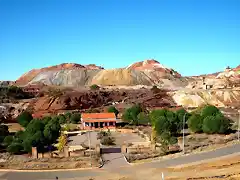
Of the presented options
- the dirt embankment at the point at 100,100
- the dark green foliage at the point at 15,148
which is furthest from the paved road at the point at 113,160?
the dirt embankment at the point at 100,100

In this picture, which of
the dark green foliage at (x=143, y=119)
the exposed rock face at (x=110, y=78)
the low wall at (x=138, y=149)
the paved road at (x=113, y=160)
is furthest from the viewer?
the exposed rock face at (x=110, y=78)

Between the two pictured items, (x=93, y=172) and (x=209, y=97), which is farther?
(x=209, y=97)

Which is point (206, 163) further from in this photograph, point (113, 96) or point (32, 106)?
point (113, 96)

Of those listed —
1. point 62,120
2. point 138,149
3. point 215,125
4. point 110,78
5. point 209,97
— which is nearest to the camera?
point 138,149

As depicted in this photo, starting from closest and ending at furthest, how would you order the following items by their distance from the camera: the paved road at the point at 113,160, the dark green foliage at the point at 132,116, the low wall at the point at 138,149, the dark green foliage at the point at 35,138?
the paved road at the point at 113,160 → the low wall at the point at 138,149 → the dark green foliage at the point at 35,138 → the dark green foliage at the point at 132,116

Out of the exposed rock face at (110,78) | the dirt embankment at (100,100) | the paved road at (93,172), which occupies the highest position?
the exposed rock face at (110,78)

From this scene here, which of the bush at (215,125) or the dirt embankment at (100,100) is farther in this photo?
the dirt embankment at (100,100)

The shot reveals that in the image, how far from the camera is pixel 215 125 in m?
44.8

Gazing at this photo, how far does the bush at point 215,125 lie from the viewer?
4491cm

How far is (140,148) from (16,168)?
41.8ft

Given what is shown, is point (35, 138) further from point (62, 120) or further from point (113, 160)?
point (62, 120)

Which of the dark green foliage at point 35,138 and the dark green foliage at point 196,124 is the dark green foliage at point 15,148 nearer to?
the dark green foliage at point 35,138

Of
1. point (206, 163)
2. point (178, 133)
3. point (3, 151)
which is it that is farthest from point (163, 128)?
point (3, 151)

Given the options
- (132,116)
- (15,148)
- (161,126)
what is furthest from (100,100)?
(15,148)
